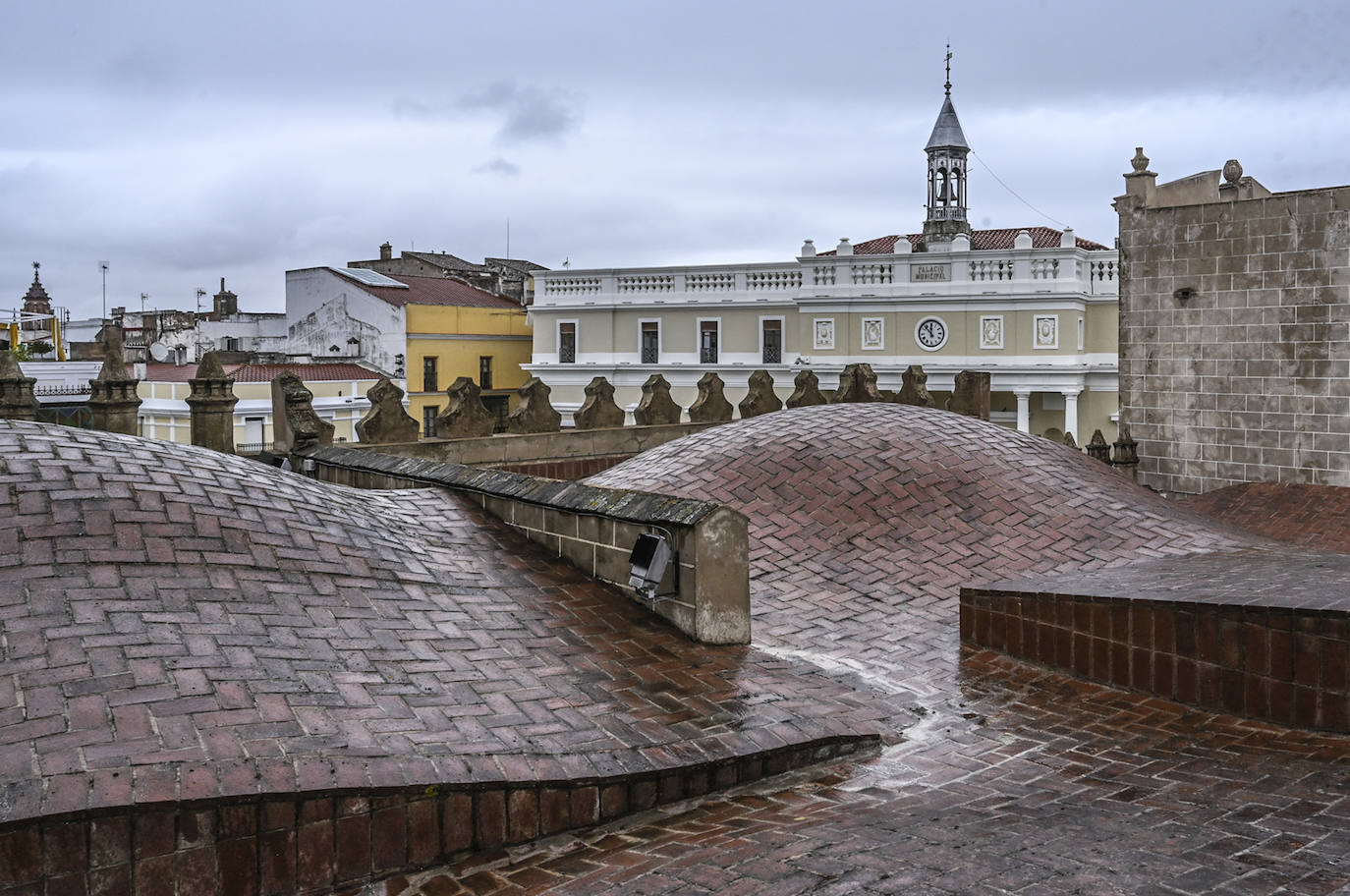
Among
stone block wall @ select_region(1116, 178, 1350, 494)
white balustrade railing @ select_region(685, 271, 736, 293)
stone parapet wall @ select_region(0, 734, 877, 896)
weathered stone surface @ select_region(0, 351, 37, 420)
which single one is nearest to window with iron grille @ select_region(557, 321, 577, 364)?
white balustrade railing @ select_region(685, 271, 736, 293)

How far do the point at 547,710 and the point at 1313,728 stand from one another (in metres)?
3.93

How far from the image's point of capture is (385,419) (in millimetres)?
14180

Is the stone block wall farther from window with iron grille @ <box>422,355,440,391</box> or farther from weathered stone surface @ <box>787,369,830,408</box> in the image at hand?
window with iron grille @ <box>422,355,440,391</box>

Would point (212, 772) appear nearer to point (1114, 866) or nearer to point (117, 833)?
point (117, 833)

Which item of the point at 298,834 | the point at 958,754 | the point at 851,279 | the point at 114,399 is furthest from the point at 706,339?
the point at 298,834

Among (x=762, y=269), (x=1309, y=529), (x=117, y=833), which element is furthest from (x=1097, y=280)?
(x=117, y=833)

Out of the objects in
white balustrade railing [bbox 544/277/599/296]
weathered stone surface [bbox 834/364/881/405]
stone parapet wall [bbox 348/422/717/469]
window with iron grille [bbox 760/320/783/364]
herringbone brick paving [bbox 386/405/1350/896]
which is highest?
A: white balustrade railing [bbox 544/277/599/296]

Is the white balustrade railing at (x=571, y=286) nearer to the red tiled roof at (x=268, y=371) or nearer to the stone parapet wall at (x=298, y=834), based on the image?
the red tiled roof at (x=268, y=371)

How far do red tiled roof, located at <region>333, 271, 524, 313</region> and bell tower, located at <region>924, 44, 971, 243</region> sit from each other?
50.4 ft

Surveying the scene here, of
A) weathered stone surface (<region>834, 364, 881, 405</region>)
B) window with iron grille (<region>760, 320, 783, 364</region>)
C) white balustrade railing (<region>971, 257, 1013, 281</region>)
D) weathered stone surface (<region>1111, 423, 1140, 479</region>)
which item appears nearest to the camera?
weathered stone surface (<region>1111, 423, 1140, 479</region>)

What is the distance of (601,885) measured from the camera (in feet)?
14.5

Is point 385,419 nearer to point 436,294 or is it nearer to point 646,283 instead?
point 646,283

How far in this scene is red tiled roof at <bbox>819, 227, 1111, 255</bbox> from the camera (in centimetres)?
3741

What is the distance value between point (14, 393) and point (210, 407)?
232 centimetres
